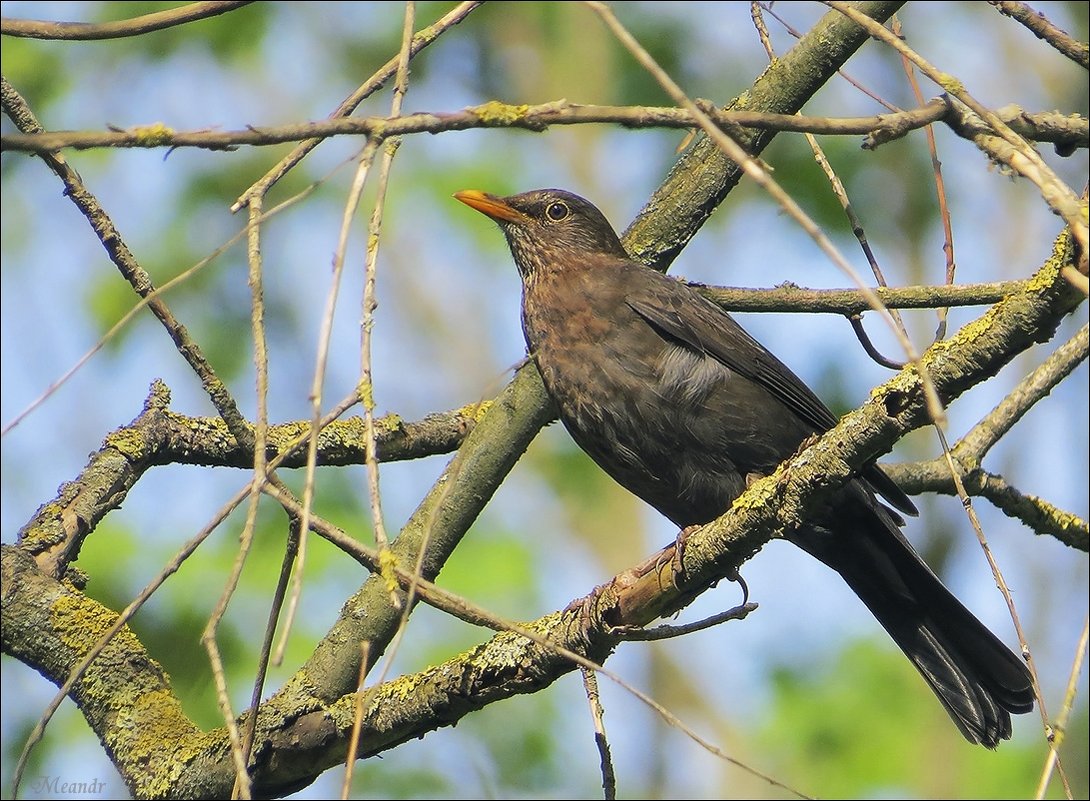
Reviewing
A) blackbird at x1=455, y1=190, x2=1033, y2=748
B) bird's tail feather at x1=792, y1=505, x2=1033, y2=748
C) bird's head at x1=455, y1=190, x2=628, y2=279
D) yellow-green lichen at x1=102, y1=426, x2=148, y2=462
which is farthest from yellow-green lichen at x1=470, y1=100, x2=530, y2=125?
bird's head at x1=455, y1=190, x2=628, y2=279

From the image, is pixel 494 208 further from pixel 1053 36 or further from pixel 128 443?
pixel 1053 36

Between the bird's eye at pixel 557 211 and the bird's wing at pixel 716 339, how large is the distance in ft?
3.26

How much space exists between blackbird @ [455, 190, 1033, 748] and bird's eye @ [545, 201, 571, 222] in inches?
35.3

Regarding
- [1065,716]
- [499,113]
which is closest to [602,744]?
[1065,716]

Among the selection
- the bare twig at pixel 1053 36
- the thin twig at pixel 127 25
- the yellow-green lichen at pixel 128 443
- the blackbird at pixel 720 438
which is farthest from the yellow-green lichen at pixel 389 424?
the bare twig at pixel 1053 36

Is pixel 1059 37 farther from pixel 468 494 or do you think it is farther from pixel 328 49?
pixel 328 49

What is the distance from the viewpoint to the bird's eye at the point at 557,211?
5684 millimetres

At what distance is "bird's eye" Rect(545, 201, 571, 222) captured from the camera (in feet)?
18.6

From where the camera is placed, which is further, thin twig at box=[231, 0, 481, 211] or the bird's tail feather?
the bird's tail feather

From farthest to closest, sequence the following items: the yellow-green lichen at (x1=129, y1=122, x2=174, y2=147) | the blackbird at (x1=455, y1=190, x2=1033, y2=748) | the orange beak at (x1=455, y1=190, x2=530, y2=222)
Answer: the orange beak at (x1=455, y1=190, x2=530, y2=222) < the blackbird at (x1=455, y1=190, x2=1033, y2=748) < the yellow-green lichen at (x1=129, y1=122, x2=174, y2=147)

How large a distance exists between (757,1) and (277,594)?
8.93ft

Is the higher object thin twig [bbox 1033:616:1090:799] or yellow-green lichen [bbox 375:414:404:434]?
yellow-green lichen [bbox 375:414:404:434]

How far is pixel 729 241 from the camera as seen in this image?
11.1 metres

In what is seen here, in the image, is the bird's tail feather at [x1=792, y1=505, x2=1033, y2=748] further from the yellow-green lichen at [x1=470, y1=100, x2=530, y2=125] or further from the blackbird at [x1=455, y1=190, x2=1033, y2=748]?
the yellow-green lichen at [x1=470, y1=100, x2=530, y2=125]
